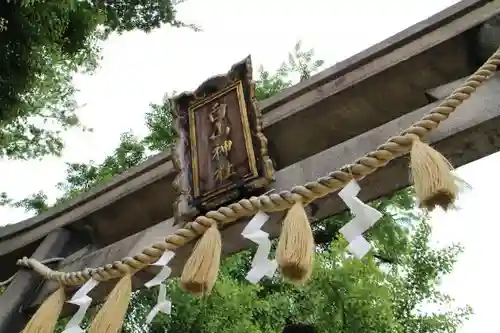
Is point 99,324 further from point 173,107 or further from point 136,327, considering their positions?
point 136,327

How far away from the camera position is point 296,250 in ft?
3.89

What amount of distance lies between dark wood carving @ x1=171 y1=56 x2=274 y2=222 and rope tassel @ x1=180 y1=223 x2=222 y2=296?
0.30 metres

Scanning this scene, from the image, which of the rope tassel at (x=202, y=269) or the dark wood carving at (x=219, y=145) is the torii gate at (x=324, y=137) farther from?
the rope tassel at (x=202, y=269)

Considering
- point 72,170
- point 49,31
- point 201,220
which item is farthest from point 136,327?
point 201,220

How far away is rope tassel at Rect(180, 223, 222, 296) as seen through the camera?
1.31 metres

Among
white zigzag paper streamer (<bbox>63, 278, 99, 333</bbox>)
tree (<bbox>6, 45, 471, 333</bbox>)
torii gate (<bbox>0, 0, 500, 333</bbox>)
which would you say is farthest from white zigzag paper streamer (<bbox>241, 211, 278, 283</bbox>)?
tree (<bbox>6, 45, 471, 333</bbox>)

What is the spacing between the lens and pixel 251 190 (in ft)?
5.34

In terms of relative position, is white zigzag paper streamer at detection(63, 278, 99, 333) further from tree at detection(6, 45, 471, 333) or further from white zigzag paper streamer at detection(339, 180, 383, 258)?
tree at detection(6, 45, 471, 333)

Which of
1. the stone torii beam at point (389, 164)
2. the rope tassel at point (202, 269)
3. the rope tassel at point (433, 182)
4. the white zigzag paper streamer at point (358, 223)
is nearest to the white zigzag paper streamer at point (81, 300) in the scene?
the stone torii beam at point (389, 164)

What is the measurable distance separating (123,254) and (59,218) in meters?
0.65

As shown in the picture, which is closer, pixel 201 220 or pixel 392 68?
pixel 201 220

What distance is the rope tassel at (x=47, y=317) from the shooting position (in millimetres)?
1594

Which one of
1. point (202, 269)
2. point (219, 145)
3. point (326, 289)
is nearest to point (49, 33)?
point (219, 145)

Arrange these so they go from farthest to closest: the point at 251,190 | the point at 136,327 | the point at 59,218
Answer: the point at 136,327
the point at 59,218
the point at 251,190
